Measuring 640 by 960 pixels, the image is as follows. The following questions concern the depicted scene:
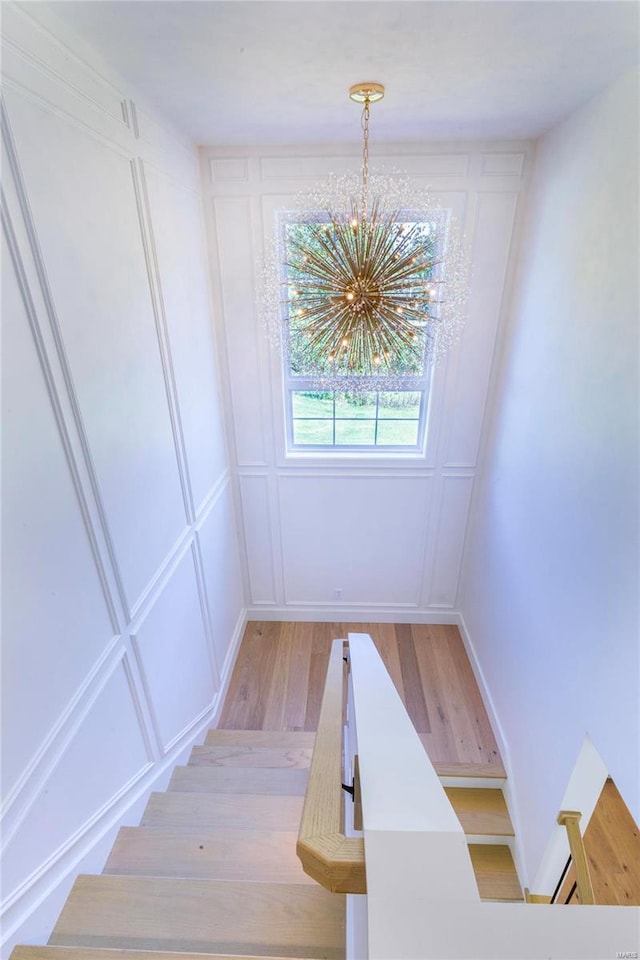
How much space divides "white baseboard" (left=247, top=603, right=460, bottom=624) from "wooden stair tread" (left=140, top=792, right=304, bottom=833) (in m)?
1.94

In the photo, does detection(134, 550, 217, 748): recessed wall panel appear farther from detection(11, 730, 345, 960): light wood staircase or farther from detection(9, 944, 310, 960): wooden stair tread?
detection(9, 944, 310, 960): wooden stair tread

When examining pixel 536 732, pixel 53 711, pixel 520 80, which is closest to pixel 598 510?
pixel 536 732

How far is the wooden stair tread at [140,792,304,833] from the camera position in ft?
6.35

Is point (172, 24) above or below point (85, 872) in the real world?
above

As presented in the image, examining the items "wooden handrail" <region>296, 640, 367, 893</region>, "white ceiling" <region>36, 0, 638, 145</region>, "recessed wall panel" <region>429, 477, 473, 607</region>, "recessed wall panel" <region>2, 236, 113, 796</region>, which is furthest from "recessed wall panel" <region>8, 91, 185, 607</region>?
"recessed wall panel" <region>429, 477, 473, 607</region>

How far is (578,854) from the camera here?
1784 mm

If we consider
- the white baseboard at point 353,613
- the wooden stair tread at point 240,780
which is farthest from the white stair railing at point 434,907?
the white baseboard at point 353,613

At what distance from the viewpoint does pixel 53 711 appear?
1363 mm

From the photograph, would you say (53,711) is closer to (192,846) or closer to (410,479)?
(192,846)

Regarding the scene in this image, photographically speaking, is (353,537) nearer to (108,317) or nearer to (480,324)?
(480,324)

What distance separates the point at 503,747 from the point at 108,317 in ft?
10.3

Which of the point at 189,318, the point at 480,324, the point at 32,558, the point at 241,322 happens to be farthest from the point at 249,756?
the point at 480,324

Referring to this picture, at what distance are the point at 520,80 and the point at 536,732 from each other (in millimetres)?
2954

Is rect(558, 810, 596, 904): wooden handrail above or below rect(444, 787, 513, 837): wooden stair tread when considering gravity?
above
